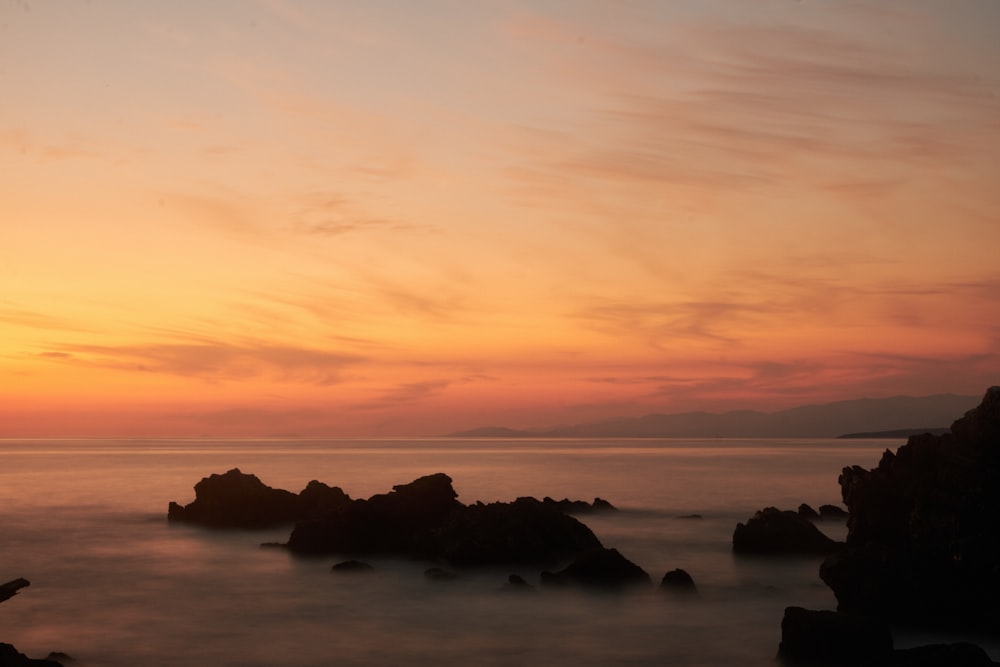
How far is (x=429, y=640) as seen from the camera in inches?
1022

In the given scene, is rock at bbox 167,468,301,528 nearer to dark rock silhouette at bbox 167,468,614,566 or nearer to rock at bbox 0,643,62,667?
dark rock silhouette at bbox 167,468,614,566

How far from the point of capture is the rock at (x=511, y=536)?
117 feet

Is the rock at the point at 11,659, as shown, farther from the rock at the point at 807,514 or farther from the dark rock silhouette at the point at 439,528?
the rock at the point at 807,514

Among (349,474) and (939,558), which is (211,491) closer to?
(939,558)

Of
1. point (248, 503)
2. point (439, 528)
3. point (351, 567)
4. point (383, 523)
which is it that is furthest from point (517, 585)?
point (248, 503)

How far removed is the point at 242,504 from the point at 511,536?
2106 cm

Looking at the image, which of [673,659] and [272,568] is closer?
[673,659]

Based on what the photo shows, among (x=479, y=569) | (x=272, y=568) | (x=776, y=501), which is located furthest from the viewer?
(x=776, y=501)

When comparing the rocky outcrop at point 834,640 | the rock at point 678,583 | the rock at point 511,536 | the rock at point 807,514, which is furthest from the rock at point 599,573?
the rock at point 807,514

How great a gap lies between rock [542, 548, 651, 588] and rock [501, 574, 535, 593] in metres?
0.69

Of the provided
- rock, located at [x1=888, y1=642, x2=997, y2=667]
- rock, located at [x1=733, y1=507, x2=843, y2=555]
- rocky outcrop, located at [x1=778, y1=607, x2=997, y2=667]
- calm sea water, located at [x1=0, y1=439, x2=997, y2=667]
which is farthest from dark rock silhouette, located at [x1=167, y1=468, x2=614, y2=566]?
rock, located at [x1=888, y1=642, x2=997, y2=667]

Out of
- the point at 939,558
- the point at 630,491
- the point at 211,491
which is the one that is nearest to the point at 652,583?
the point at 939,558

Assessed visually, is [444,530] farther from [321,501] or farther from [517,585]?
[321,501]

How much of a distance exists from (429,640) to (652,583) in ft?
31.8
